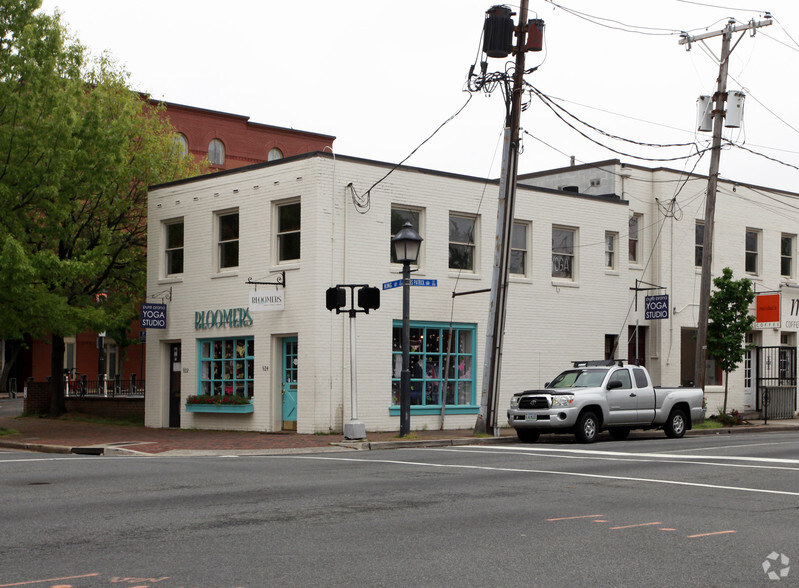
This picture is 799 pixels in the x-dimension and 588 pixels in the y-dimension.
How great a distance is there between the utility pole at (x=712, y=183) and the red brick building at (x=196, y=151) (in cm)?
3359

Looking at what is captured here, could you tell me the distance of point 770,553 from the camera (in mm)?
8344

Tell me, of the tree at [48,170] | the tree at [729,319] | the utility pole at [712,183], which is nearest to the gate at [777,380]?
the tree at [729,319]

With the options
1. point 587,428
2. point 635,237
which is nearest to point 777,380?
point 635,237

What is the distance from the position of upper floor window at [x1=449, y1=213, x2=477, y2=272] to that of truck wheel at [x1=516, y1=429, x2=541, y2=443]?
18.3ft

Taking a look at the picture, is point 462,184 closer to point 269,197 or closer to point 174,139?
point 269,197

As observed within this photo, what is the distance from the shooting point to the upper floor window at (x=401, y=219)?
25.5 meters

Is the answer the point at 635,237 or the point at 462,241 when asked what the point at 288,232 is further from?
the point at 635,237

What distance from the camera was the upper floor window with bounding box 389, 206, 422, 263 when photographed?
83.8 ft

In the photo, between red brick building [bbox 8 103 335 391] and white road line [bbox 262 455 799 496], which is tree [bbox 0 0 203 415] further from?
red brick building [bbox 8 103 335 391]

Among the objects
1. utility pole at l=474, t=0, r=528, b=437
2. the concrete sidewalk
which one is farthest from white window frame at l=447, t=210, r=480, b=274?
the concrete sidewalk

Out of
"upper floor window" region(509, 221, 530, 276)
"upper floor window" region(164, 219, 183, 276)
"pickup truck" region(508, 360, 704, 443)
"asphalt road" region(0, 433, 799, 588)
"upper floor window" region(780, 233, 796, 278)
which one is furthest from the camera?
"upper floor window" region(780, 233, 796, 278)

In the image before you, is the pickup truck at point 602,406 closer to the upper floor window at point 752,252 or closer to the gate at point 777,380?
the gate at point 777,380

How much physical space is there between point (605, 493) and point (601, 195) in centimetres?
1999

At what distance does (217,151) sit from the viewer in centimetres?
5900
